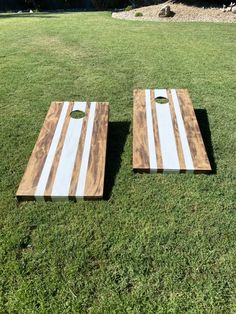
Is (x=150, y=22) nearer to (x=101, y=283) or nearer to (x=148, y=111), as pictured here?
(x=148, y=111)

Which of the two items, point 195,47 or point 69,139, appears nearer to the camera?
point 69,139

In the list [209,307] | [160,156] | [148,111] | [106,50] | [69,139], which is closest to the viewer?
[209,307]

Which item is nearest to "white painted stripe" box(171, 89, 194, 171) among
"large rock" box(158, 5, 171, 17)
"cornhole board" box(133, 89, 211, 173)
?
"cornhole board" box(133, 89, 211, 173)

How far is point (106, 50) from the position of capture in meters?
9.60

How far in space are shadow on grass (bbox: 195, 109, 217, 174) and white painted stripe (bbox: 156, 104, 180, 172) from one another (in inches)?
21.0

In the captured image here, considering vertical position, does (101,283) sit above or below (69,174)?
below

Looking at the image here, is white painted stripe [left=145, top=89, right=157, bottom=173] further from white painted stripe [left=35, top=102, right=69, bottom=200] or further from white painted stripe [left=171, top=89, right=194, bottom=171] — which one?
white painted stripe [left=35, top=102, right=69, bottom=200]

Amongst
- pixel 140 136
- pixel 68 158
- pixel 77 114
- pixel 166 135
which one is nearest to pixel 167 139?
pixel 166 135

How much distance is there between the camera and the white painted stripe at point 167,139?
14.4ft

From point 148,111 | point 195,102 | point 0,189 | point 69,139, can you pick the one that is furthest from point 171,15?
point 0,189

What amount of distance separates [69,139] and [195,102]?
9.21ft

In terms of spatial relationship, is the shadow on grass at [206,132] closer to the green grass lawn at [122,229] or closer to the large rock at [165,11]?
the green grass lawn at [122,229]

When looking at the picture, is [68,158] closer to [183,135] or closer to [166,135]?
[166,135]

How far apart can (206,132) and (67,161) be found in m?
2.34
